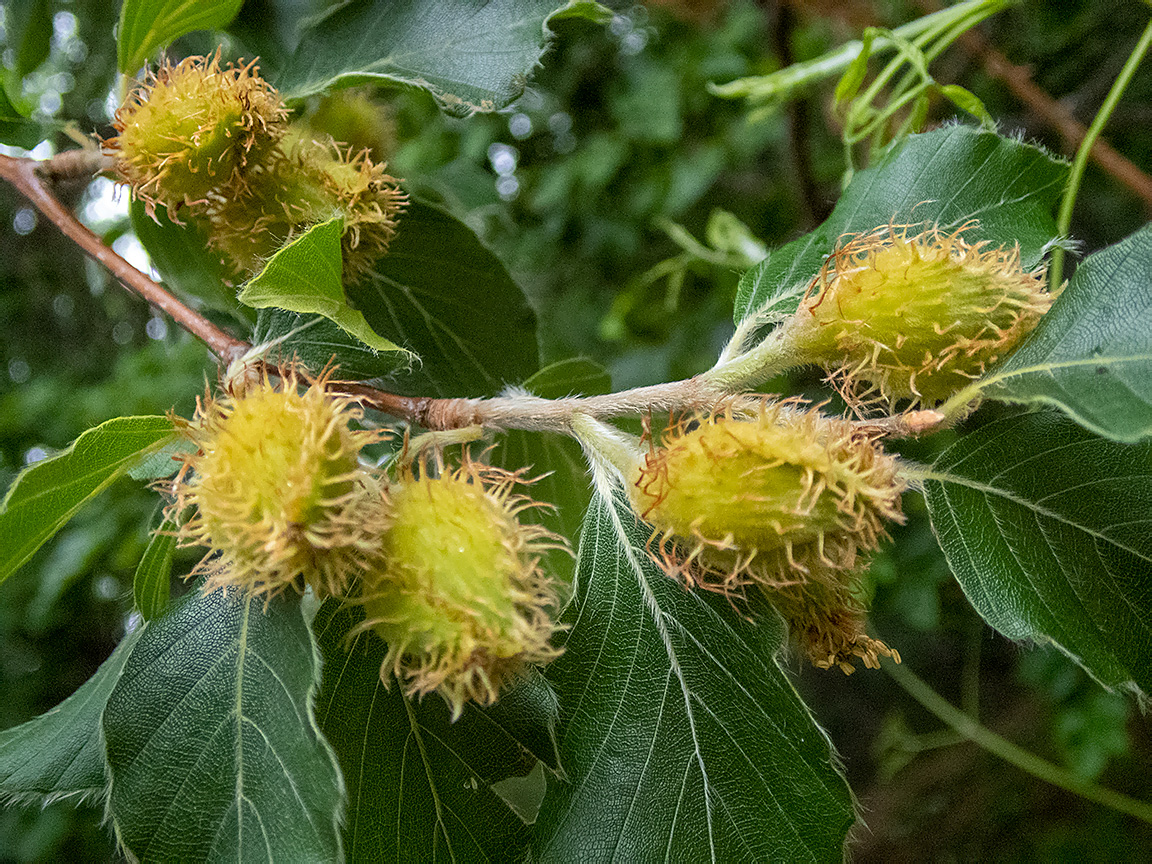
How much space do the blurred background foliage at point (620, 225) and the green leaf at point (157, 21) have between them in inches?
5.5

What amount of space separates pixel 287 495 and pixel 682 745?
42 centimetres

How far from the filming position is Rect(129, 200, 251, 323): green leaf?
41.9 inches

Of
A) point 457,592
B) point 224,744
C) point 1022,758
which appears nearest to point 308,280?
point 457,592

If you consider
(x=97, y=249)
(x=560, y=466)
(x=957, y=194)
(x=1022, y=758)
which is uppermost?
(x=957, y=194)

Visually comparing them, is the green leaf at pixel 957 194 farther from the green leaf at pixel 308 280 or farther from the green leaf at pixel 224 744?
the green leaf at pixel 224 744

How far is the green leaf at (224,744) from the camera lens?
Answer: 64cm

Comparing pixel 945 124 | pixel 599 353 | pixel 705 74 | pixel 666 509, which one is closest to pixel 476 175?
pixel 705 74

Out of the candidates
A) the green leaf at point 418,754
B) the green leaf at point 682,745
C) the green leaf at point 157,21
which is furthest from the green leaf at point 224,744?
the green leaf at point 157,21

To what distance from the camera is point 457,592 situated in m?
0.59

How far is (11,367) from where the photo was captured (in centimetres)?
273

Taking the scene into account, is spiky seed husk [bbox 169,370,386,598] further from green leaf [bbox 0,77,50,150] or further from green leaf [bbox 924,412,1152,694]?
green leaf [bbox 0,77,50,150]

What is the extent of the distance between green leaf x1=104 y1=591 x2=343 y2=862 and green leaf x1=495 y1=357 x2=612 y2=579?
0.40 metres

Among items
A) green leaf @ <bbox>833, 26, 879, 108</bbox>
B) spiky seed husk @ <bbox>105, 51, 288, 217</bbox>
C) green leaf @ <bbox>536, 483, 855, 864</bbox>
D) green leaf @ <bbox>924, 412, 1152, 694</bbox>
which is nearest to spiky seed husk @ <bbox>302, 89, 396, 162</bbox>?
spiky seed husk @ <bbox>105, 51, 288, 217</bbox>

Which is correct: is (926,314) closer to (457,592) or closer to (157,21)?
(457,592)
